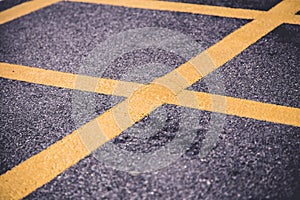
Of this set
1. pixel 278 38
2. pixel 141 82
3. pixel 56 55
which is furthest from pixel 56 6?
pixel 278 38

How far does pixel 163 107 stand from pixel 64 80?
83 cm

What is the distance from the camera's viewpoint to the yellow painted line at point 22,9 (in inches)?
167

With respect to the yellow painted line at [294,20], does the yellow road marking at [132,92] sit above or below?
below

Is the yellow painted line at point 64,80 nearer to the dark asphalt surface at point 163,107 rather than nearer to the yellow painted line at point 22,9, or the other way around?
the dark asphalt surface at point 163,107

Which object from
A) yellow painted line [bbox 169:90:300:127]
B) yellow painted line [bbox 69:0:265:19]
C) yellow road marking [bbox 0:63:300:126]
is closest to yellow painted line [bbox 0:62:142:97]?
yellow road marking [bbox 0:63:300:126]

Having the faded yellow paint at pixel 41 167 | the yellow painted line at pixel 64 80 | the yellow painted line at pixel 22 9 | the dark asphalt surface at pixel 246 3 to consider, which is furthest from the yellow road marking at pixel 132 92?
the dark asphalt surface at pixel 246 3

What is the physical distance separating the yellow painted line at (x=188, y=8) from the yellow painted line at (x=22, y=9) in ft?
1.43

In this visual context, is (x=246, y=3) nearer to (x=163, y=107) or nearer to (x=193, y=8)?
(x=193, y=8)

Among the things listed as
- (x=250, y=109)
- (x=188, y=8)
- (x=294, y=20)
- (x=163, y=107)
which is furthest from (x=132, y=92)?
(x=294, y=20)

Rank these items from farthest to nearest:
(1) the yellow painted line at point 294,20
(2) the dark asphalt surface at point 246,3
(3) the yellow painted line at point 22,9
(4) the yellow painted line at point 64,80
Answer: (3) the yellow painted line at point 22,9
(2) the dark asphalt surface at point 246,3
(1) the yellow painted line at point 294,20
(4) the yellow painted line at point 64,80

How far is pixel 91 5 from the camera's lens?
14.1 ft

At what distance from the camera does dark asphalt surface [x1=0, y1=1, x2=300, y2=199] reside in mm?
2193

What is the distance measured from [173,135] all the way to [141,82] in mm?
629

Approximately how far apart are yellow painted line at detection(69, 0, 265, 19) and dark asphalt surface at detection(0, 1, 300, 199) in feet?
0.33
